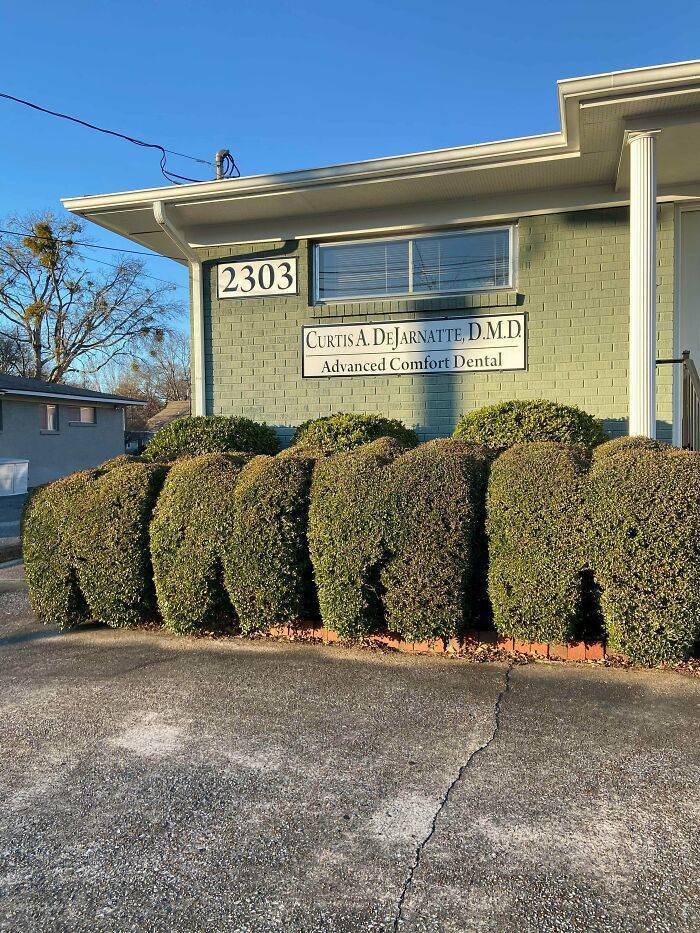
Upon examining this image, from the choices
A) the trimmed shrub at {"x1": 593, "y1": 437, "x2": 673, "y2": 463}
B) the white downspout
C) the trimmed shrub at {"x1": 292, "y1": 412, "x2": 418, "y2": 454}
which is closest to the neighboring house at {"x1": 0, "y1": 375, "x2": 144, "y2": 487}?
the white downspout

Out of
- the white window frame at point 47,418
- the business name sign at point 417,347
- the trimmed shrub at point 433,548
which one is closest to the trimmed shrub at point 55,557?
the trimmed shrub at point 433,548

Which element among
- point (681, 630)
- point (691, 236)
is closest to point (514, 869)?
point (681, 630)

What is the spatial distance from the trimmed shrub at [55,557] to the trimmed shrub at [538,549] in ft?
9.82

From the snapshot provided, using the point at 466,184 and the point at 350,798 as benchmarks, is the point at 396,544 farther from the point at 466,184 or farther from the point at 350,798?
the point at 466,184

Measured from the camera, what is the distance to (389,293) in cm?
821

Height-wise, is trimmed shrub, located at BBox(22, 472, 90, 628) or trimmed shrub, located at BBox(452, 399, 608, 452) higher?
trimmed shrub, located at BBox(452, 399, 608, 452)

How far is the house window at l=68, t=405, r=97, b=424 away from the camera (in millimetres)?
24866

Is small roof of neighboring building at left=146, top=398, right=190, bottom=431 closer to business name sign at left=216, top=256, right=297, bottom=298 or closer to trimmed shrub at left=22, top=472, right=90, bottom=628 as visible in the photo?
business name sign at left=216, top=256, right=297, bottom=298

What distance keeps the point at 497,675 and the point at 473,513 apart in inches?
37.1

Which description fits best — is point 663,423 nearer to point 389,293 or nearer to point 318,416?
point 389,293

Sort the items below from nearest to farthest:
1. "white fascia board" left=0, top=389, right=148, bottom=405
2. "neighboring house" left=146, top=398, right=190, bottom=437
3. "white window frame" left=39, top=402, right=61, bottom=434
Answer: "white fascia board" left=0, top=389, right=148, bottom=405
"white window frame" left=39, top=402, right=61, bottom=434
"neighboring house" left=146, top=398, right=190, bottom=437

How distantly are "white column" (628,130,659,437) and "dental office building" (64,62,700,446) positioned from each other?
0.02 metres

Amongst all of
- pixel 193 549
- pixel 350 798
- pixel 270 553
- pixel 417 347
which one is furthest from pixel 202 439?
pixel 350 798

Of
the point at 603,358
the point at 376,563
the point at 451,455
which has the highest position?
the point at 603,358
